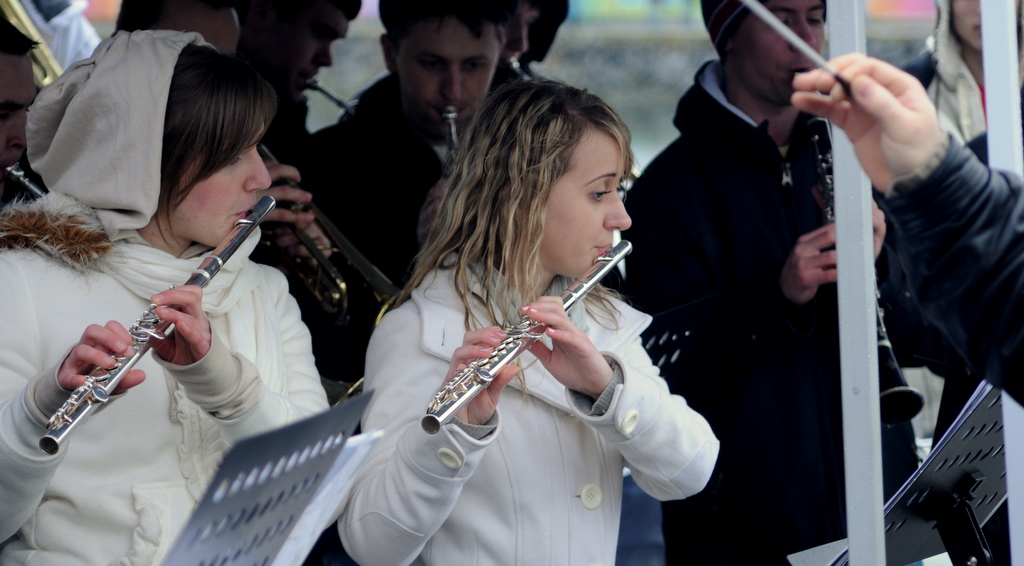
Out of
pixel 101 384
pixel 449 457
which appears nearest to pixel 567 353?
pixel 449 457

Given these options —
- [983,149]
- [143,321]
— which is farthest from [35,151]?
[983,149]

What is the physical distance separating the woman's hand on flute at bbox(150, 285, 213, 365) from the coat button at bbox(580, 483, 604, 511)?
63 centimetres

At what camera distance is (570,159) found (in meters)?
1.93

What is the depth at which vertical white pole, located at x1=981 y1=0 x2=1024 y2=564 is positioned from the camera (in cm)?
156

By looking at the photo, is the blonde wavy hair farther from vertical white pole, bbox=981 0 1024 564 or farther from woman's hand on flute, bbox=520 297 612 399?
vertical white pole, bbox=981 0 1024 564

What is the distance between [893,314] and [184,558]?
1943 mm

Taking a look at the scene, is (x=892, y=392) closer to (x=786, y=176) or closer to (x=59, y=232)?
(x=786, y=176)

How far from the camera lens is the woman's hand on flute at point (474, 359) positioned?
63.8 inches

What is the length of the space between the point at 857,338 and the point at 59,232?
1.18 metres

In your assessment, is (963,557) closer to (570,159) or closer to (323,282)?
(570,159)

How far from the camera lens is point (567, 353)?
171cm

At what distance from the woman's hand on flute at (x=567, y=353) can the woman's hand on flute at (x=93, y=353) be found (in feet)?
1.82

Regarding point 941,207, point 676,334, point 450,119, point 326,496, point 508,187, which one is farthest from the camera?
point 450,119

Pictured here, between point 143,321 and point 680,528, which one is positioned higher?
point 143,321
